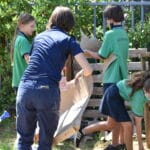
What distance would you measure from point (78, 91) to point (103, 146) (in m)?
0.75

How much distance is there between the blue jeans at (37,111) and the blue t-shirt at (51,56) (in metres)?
0.08

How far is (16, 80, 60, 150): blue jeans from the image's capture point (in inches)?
189

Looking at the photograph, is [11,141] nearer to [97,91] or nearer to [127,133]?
[97,91]

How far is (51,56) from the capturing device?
4.84m

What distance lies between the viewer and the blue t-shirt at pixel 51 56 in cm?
483

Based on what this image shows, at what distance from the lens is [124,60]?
20.2ft

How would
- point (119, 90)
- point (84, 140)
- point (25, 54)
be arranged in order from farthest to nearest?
point (84, 140), point (25, 54), point (119, 90)

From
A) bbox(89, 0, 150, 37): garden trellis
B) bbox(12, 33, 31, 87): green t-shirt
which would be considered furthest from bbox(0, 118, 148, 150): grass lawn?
bbox(89, 0, 150, 37): garden trellis

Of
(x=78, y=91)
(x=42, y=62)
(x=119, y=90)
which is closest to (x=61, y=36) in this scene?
(x=42, y=62)

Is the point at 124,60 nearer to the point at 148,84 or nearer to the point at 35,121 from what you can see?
the point at 148,84

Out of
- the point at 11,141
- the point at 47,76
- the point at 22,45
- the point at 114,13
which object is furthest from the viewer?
the point at 11,141

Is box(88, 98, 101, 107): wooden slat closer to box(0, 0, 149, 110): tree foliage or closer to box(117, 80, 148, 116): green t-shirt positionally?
box(0, 0, 149, 110): tree foliage

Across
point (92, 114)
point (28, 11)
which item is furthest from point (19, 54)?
point (28, 11)

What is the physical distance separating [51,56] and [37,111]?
0.52m
